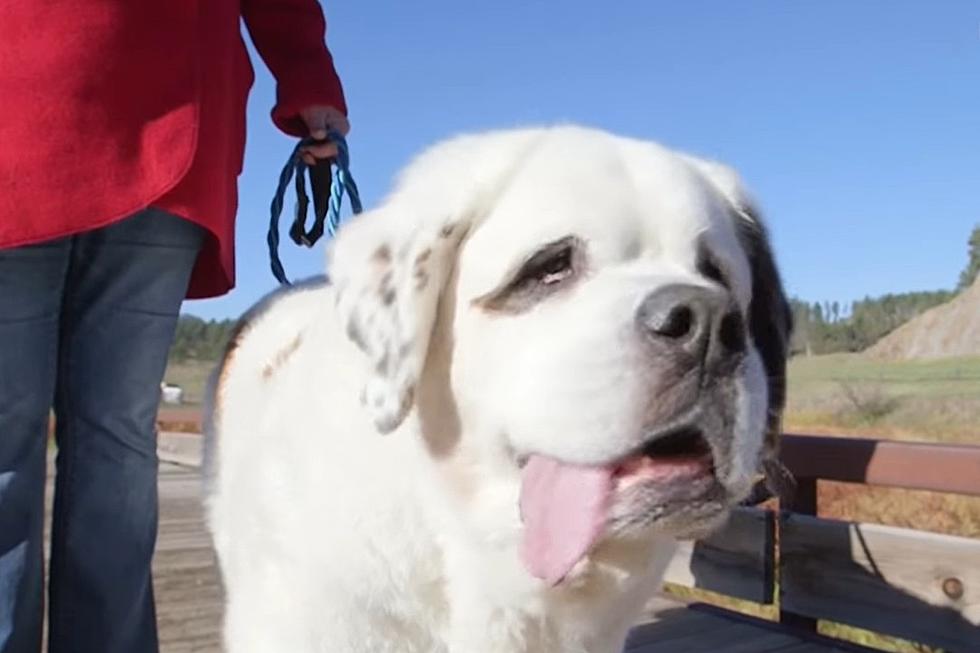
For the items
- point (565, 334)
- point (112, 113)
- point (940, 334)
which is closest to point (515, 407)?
point (565, 334)

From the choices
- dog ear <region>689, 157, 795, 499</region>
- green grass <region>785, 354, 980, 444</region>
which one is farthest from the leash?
green grass <region>785, 354, 980, 444</region>

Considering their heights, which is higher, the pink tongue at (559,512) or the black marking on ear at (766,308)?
the black marking on ear at (766,308)

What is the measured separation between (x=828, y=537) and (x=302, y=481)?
187cm

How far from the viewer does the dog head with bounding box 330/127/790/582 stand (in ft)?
4.89

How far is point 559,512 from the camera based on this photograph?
1.65 m

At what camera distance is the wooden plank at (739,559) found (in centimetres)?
338

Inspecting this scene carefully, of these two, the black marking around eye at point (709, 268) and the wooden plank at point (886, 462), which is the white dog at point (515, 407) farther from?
the wooden plank at point (886, 462)

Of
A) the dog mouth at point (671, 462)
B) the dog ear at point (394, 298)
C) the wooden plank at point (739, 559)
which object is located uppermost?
the dog ear at point (394, 298)

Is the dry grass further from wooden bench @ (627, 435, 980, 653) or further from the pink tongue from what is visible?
the pink tongue

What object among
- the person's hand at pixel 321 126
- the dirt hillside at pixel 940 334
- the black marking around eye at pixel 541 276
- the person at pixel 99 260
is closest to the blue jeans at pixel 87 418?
the person at pixel 99 260

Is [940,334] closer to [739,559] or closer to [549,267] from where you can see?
[739,559]

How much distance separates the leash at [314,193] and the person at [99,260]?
264 mm

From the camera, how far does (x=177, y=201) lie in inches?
79.6

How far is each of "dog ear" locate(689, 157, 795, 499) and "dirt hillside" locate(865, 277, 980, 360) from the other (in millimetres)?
5151
